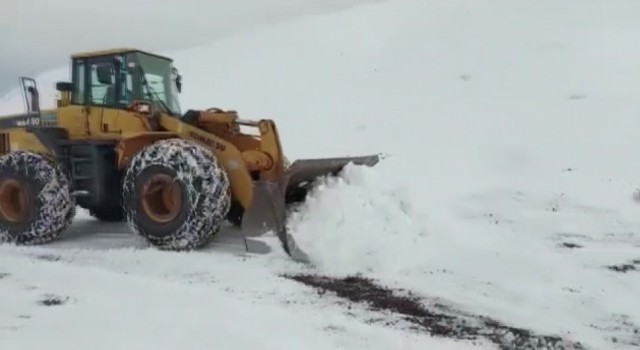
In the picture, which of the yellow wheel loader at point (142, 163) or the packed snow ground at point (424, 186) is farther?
the yellow wheel loader at point (142, 163)

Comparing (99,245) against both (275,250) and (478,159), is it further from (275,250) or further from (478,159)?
(478,159)

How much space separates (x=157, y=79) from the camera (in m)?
9.14

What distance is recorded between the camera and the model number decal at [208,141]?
26.8ft

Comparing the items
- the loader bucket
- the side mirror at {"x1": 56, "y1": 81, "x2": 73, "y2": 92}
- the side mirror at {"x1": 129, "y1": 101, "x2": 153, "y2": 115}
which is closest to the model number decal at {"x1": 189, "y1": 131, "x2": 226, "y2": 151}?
the side mirror at {"x1": 129, "y1": 101, "x2": 153, "y2": 115}

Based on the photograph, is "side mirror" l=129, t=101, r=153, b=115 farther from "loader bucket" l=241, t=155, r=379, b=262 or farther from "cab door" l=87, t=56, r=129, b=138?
"loader bucket" l=241, t=155, r=379, b=262

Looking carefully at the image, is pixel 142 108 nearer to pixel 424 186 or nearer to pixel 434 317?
pixel 434 317

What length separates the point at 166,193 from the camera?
812 centimetres

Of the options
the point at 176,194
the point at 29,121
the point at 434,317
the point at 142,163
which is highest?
the point at 29,121

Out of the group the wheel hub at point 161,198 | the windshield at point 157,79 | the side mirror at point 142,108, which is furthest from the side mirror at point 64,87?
the wheel hub at point 161,198

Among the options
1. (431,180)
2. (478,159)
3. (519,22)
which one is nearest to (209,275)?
(431,180)

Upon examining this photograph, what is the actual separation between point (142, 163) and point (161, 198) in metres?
0.46

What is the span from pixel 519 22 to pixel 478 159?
1655cm

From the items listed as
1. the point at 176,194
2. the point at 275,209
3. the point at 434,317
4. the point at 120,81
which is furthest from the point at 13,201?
the point at 434,317

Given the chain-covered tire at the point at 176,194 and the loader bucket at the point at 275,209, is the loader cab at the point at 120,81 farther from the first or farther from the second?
the loader bucket at the point at 275,209
